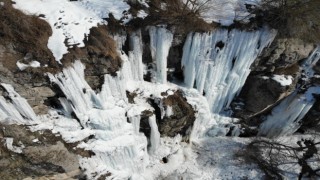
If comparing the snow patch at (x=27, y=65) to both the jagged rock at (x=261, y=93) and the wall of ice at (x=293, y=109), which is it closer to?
the jagged rock at (x=261, y=93)

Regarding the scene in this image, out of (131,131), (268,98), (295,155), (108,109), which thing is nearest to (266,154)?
(295,155)

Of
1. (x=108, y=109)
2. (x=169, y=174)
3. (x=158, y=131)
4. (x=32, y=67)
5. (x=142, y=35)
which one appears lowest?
(x=169, y=174)

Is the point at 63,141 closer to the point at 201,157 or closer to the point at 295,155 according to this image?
the point at 201,157

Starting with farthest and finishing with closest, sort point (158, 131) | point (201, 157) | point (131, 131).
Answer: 1. point (201, 157)
2. point (158, 131)
3. point (131, 131)

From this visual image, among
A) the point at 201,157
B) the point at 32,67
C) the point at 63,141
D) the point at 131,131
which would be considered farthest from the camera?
the point at 201,157

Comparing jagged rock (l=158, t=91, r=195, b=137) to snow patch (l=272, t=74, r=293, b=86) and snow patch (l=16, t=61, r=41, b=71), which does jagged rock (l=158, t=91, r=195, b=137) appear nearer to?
snow patch (l=272, t=74, r=293, b=86)

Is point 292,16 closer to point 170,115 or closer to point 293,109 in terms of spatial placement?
point 293,109

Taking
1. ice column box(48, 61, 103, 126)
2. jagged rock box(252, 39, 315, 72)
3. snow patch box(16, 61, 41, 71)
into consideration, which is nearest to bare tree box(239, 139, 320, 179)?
jagged rock box(252, 39, 315, 72)

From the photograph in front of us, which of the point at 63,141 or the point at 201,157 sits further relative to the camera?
the point at 201,157

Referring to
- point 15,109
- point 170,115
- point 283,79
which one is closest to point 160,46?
point 170,115
